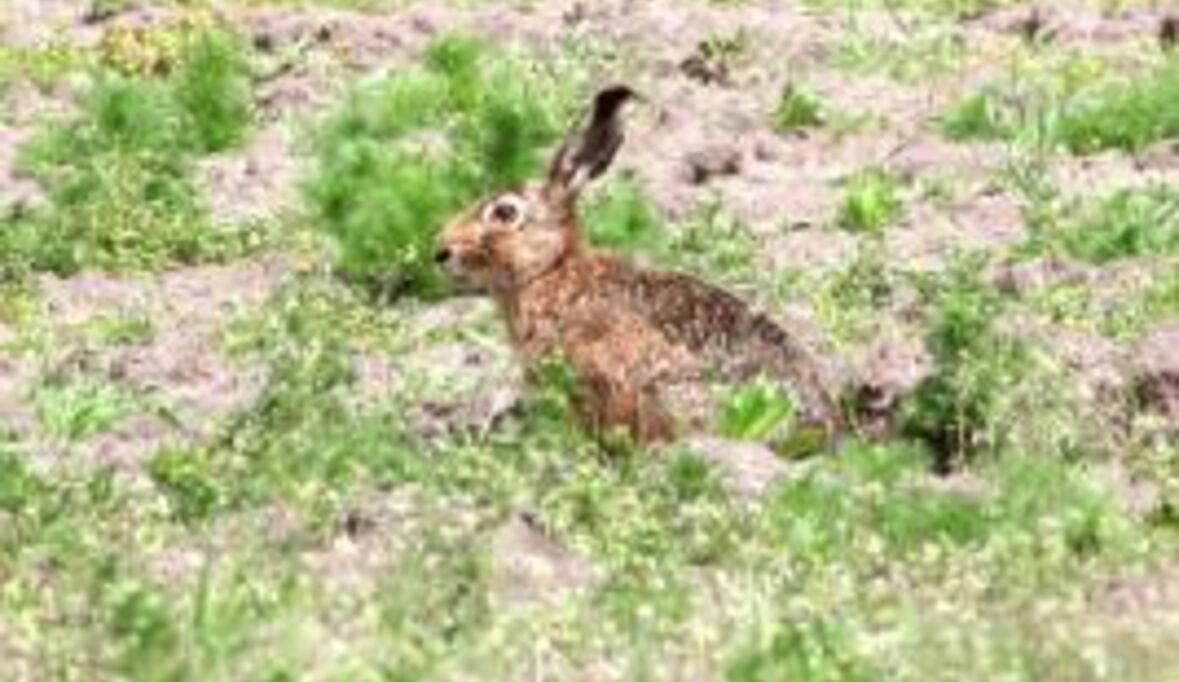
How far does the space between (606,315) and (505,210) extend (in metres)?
0.79

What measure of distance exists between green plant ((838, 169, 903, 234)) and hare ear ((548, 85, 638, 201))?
3005 mm

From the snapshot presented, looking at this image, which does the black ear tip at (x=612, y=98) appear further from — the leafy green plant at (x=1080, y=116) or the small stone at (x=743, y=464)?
the leafy green plant at (x=1080, y=116)

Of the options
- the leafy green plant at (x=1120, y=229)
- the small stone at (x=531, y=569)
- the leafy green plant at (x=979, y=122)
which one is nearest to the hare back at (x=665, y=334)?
the small stone at (x=531, y=569)

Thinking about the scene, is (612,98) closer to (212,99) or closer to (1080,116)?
(1080,116)

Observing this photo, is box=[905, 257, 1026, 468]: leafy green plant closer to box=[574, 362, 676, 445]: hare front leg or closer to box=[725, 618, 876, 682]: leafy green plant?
box=[574, 362, 676, 445]: hare front leg

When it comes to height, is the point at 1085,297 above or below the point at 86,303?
above

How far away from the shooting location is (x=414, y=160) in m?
17.2

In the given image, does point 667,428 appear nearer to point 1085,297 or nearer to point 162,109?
point 1085,297

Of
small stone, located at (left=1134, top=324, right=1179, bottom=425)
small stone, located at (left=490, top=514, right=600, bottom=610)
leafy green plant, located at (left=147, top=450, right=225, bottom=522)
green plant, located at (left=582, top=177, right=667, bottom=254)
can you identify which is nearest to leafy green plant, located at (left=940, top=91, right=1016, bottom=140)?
green plant, located at (left=582, top=177, right=667, bottom=254)

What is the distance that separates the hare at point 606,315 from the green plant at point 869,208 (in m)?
3.05

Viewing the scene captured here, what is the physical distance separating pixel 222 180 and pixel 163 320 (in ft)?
8.94

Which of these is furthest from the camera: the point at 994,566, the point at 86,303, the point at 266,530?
the point at 86,303

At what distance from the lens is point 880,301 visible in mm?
15633

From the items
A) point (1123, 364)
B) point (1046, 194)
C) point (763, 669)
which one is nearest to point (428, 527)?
point (763, 669)
